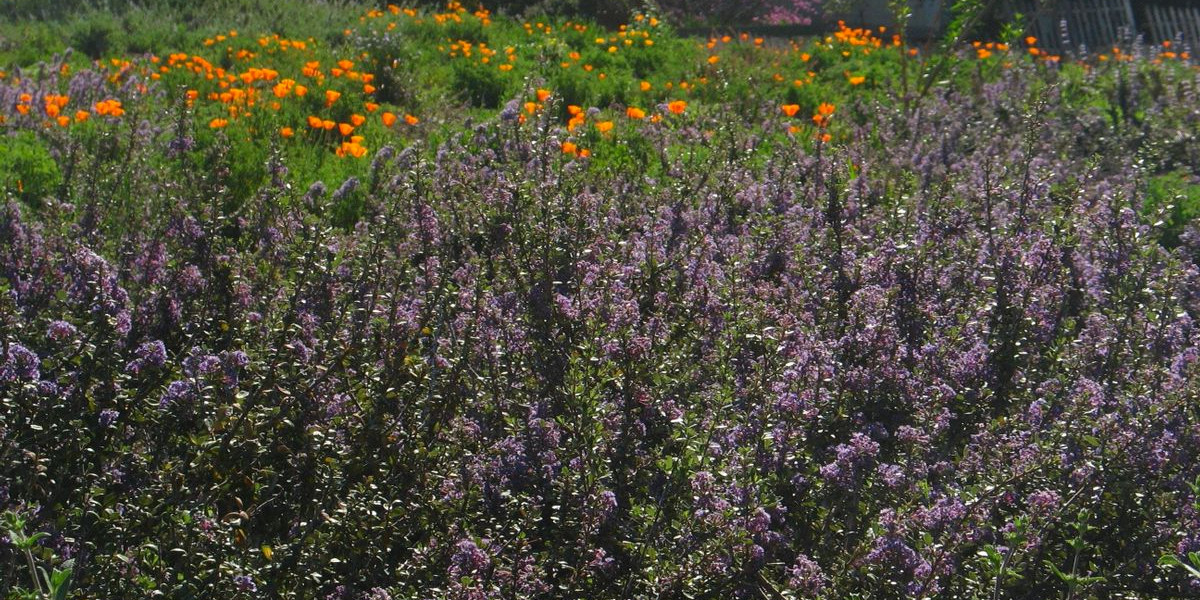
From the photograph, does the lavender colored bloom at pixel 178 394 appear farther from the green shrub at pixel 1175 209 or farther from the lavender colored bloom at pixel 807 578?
the green shrub at pixel 1175 209

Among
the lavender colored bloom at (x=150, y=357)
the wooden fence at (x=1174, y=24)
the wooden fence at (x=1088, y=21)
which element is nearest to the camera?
the lavender colored bloom at (x=150, y=357)

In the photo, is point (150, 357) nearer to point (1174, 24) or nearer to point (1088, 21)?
point (1174, 24)

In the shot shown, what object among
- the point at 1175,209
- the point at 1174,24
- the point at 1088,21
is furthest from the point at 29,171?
the point at 1088,21

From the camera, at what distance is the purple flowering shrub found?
9.45 ft

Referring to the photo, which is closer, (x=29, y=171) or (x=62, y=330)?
(x=62, y=330)

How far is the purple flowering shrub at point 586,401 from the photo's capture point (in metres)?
2.88

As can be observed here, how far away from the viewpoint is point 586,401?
3.11 m

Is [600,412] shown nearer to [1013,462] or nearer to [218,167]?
[1013,462]

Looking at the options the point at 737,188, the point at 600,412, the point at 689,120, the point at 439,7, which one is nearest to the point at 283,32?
the point at 439,7

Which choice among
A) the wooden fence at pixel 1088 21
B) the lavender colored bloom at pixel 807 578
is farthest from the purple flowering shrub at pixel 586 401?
the wooden fence at pixel 1088 21

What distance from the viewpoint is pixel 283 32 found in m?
11.1

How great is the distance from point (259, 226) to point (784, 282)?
2113mm

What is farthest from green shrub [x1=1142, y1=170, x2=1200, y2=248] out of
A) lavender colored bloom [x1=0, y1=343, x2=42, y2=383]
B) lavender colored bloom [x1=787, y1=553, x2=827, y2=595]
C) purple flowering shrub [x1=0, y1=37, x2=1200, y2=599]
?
lavender colored bloom [x1=0, y1=343, x2=42, y2=383]

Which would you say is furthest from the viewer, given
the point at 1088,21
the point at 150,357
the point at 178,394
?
the point at 1088,21
